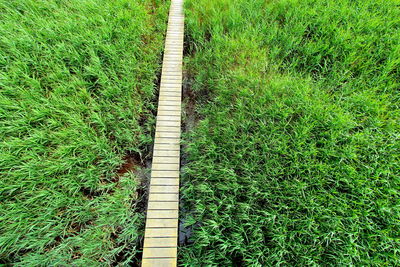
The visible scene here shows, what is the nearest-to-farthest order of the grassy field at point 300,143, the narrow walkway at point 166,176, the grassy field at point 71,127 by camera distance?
the grassy field at point 300,143, the grassy field at point 71,127, the narrow walkway at point 166,176

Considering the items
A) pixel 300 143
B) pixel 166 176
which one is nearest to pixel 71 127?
pixel 166 176

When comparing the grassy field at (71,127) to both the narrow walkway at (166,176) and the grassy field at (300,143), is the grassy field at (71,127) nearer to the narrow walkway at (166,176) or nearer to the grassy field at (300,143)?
the narrow walkway at (166,176)

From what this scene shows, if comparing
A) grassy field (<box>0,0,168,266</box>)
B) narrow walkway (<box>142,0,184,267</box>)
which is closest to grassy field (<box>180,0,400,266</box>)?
narrow walkway (<box>142,0,184,267</box>)

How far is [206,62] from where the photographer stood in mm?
3740

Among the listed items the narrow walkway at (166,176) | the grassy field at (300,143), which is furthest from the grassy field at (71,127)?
the grassy field at (300,143)

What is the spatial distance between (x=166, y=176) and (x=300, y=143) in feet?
5.98

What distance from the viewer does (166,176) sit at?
8.84ft

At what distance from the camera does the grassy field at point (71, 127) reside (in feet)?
6.98

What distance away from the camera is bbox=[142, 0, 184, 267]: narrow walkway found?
2230 millimetres

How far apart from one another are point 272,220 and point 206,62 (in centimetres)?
294

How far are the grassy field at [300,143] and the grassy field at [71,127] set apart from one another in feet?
3.06

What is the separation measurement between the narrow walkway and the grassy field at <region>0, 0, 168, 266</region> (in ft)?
0.68

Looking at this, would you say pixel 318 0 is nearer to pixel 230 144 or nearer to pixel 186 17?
pixel 186 17

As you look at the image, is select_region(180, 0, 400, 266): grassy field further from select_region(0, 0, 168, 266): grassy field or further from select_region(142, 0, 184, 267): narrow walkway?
select_region(0, 0, 168, 266): grassy field
